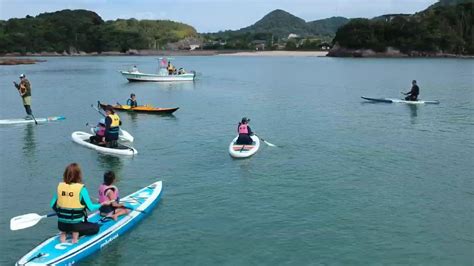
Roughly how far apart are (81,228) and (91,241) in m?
0.45

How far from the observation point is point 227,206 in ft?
53.4

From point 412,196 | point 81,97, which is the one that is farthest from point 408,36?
point 412,196

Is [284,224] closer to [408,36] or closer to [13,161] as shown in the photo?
[13,161]

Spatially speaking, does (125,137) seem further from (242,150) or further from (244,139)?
(242,150)

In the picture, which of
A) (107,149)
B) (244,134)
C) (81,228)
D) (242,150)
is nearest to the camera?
(81,228)

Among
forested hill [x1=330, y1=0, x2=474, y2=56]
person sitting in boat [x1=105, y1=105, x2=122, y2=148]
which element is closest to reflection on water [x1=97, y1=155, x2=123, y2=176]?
person sitting in boat [x1=105, y1=105, x2=122, y2=148]

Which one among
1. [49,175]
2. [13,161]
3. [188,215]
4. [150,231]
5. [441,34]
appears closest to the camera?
[150,231]

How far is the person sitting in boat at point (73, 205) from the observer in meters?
11.0

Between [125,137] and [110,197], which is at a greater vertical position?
[110,197]

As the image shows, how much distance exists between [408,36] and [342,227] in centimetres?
16980

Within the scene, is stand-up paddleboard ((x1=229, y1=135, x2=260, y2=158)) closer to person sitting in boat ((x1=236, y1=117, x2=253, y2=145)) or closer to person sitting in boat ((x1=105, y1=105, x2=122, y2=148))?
person sitting in boat ((x1=236, y1=117, x2=253, y2=145))

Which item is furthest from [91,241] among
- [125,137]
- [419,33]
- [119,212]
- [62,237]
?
[419,33]

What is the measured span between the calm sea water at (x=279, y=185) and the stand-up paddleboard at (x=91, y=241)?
29 centimetres

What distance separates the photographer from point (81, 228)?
11891 millimetres
